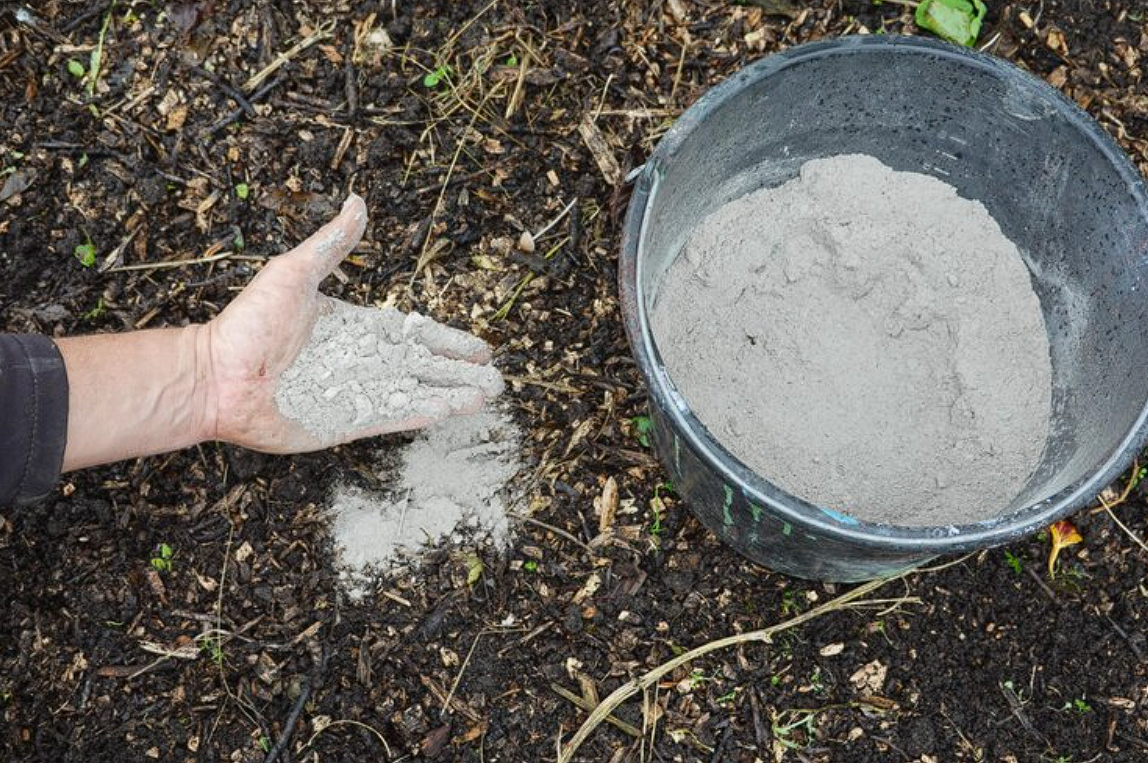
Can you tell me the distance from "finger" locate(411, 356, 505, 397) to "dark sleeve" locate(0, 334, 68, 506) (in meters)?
0.63

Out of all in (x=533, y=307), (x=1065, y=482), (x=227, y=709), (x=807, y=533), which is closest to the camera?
(x=807, y=533)

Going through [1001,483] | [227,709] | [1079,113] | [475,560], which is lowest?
[227,709]

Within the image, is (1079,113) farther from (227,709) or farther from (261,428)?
(227,709)

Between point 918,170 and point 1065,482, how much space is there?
2.48ft

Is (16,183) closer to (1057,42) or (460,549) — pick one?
(460,549)

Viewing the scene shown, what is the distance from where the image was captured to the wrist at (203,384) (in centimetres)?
200

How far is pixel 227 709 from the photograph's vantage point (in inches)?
84.5

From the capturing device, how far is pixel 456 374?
207 cm

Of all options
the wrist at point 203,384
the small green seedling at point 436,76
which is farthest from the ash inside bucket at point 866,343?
the wrist at point 203,384

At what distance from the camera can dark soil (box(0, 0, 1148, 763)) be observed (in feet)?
7.07

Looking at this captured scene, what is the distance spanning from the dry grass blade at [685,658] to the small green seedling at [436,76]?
4.69 ft

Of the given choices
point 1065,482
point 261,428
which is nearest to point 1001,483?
point 1065,482

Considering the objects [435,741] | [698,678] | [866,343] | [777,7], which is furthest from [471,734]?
[777,7]

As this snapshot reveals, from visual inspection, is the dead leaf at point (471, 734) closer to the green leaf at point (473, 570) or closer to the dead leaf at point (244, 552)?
the green leaf at point (473, 570)
